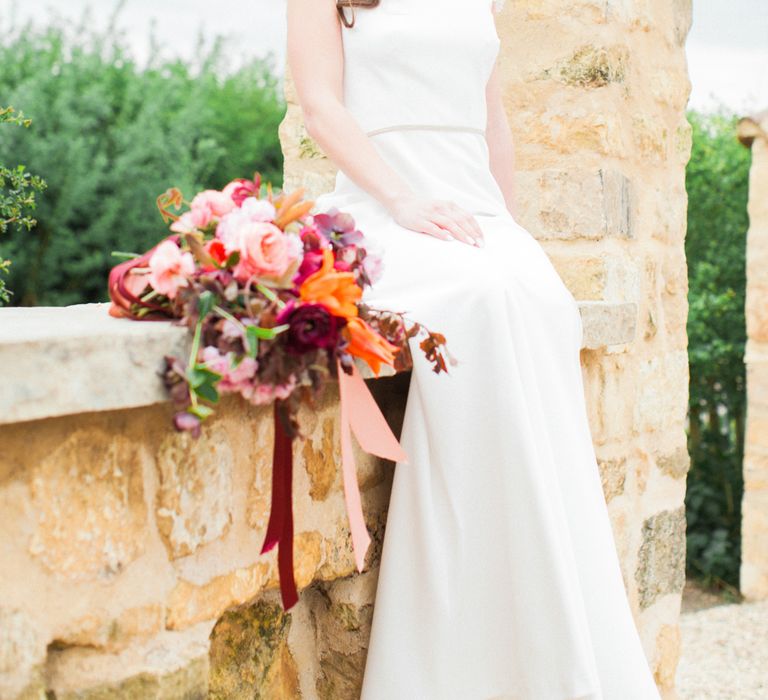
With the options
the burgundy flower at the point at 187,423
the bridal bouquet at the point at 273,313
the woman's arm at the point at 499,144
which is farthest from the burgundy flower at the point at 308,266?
the woman's arm at the point at 499,144

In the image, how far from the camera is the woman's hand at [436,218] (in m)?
1.82

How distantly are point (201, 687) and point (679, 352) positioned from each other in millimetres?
2245

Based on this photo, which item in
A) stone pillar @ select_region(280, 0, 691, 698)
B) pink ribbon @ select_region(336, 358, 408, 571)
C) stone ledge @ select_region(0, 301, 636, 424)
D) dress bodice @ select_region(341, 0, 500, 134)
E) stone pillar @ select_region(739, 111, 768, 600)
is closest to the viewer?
stone ledge @ select_region(0, 301, 636, 424)

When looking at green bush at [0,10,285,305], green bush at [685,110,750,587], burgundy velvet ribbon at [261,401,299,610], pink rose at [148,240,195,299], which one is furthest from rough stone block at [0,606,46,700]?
green bush at [0,10,285,305]

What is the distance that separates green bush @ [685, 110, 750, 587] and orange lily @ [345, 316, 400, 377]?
225 inches

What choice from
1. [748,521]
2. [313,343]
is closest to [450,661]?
[313,343]

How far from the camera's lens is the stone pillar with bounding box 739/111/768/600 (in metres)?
5.73

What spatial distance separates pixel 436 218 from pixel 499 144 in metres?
0.58

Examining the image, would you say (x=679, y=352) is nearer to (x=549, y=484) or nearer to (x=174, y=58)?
(x=549, y=484)

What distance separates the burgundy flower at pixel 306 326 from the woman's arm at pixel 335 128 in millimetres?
617

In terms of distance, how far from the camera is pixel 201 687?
1.37 meters

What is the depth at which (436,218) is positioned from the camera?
184 cm

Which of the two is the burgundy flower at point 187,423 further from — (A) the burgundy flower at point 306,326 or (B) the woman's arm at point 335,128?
(B) the woman's arm at point 335,128

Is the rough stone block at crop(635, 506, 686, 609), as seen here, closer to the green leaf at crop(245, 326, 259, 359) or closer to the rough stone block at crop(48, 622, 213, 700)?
the rough stone block at crop(48, 622, 213, 700)
